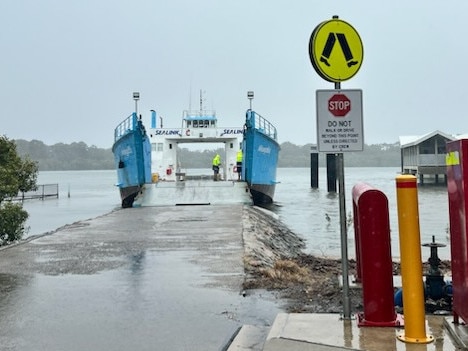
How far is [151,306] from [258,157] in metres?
18.3

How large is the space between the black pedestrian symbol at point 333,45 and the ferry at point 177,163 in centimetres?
1608

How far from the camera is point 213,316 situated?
197 inches

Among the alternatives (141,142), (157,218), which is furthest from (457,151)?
(141,142)

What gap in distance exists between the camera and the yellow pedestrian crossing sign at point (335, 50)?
4.44 metres

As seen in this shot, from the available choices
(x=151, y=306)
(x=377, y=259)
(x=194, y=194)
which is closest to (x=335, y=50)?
(x=377, y=259)

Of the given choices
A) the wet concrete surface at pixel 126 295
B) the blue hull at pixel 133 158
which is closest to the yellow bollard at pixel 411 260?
the wet concrete surface at pixel 126 295

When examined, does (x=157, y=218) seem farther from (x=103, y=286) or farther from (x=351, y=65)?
(x=351, y=65)

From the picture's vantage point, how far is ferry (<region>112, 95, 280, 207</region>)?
21.4 metres

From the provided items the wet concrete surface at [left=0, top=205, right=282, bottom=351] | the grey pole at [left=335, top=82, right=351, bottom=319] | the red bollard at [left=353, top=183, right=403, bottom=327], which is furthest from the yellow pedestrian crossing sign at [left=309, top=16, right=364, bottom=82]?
the wet concrete surface at [left=0, top=205, right=282, bottom=351]

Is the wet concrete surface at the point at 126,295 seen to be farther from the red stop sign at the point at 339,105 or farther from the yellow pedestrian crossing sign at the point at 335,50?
the yellow pedestrian crossing sign at the point at 335,50

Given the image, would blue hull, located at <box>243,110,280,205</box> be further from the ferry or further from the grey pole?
the grey pole

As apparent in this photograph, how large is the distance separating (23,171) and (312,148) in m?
35.6

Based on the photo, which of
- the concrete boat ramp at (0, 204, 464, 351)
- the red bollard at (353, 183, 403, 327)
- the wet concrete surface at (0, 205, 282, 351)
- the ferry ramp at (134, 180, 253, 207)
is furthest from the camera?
the ferry ramp at (134, 180, 253, 207)

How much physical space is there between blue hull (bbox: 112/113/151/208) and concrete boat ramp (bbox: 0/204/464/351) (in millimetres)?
13294
